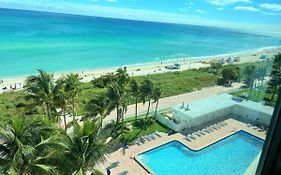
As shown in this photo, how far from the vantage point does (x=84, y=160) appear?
16.4ft

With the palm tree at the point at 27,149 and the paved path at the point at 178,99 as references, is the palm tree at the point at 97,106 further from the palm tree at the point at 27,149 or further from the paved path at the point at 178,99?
the palm tree at the point at 27,149

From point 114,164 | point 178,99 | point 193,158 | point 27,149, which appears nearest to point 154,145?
point 193,158

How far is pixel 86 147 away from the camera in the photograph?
503cm

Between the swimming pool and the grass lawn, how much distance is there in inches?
46.2

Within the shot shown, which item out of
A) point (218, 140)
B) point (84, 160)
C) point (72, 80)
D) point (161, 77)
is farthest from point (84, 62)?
point (84, 160)

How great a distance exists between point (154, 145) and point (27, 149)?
6.09 meters

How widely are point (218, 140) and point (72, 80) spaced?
5.69 metres

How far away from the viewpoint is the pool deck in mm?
8235

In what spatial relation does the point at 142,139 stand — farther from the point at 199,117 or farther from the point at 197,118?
the point at 199,117

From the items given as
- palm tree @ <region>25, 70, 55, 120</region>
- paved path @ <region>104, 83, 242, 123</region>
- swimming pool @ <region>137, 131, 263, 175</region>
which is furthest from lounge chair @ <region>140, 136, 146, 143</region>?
palm tree @ <region>25, 70, 55, 120</region>

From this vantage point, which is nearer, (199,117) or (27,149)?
(27,149)

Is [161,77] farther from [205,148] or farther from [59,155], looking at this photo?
[59,155]

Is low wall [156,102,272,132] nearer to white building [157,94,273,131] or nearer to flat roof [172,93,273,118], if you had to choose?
white building [157,94,273,131]

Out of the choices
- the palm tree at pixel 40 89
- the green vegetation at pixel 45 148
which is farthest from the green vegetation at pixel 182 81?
the green vegetation at pixel 45 148
